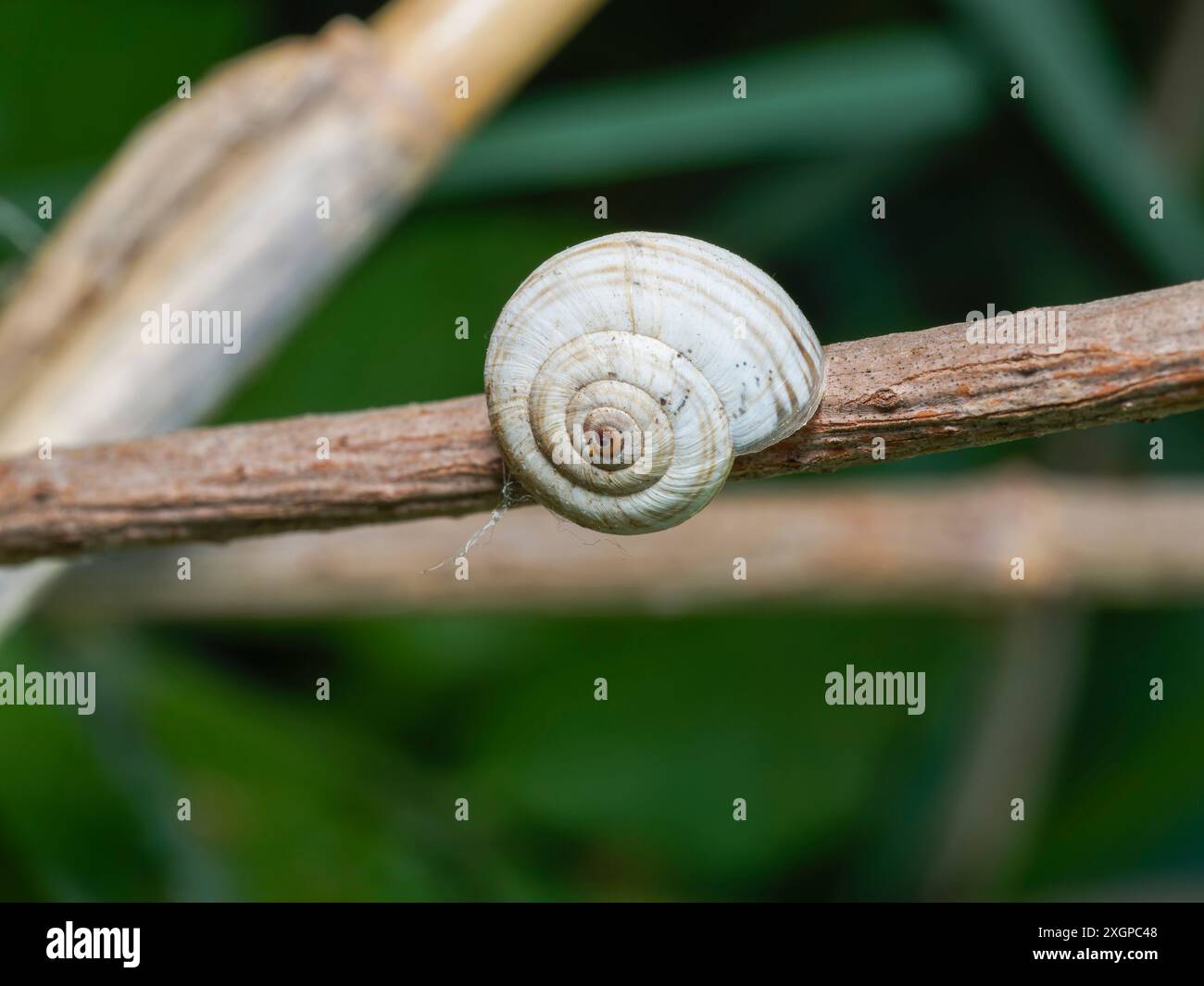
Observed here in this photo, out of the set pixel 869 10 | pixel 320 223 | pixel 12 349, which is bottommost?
pixel 12 349

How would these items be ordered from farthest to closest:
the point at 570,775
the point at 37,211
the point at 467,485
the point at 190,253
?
the point at 570,775 < the point at 37,211 < the point at 190,253 < the point at 467,485

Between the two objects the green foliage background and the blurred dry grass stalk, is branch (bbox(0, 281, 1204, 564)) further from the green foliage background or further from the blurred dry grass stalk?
the green foliage background

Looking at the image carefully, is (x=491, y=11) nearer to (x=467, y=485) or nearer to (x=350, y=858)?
(x=467, y=485)

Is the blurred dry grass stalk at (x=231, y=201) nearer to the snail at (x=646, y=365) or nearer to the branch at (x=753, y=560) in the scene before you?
the branch at (x=753, y=560)

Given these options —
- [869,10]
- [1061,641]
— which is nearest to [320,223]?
[869,10]

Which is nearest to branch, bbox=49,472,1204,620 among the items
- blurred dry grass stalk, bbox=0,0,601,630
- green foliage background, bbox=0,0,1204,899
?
green foliage background, bbox=0,0,1204,899

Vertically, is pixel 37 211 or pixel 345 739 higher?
pixel 37 211
